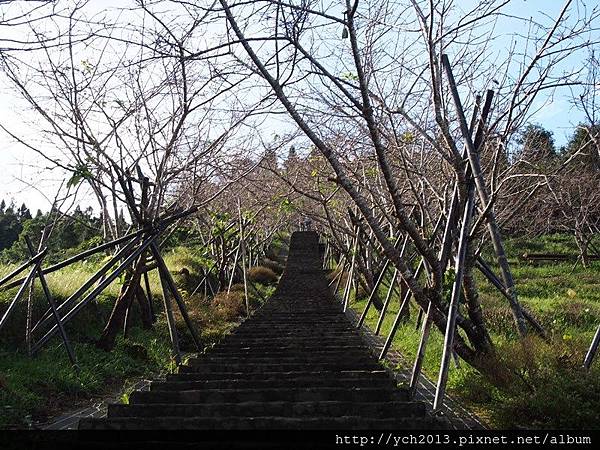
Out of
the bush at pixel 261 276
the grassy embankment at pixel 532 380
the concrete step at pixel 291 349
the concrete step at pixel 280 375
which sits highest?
the bush at pixel 261 276

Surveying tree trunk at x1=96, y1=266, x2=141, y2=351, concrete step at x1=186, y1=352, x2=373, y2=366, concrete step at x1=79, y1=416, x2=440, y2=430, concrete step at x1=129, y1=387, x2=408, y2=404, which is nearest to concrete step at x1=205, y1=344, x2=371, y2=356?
concrete step at x1=186, y1=352, x2=373, y2=366

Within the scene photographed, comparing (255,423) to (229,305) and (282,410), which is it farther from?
(229,305)

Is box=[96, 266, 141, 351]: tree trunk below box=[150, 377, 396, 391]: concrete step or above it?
above

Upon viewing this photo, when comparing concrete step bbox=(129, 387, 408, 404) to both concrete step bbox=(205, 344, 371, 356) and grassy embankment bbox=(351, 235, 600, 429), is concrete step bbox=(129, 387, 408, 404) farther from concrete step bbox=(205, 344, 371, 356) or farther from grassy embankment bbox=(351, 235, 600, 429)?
concrete step bbox=(205, 344, 371, 356)

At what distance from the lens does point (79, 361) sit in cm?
725

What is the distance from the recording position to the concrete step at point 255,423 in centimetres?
365

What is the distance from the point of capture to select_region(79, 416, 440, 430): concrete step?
144 inches

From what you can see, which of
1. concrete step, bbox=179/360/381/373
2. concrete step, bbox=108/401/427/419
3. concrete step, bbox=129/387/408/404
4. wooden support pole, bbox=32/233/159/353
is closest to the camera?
concrete step, bbox=108/401/427/419

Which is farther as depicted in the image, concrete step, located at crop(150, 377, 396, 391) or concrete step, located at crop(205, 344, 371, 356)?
concrete step, located at crop(205, 344, 371, 356)

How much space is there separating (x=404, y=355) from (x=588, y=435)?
476cm

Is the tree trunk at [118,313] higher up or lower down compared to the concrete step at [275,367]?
higher up

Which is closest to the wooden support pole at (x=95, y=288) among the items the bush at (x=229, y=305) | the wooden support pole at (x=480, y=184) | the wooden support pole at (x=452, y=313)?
the wooden support pole at (x=452, y=313)

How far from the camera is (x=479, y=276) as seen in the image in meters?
19.8

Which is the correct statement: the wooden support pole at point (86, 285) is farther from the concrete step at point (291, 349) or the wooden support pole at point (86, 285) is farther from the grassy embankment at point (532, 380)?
the grassy embankment at point (532, 380)
